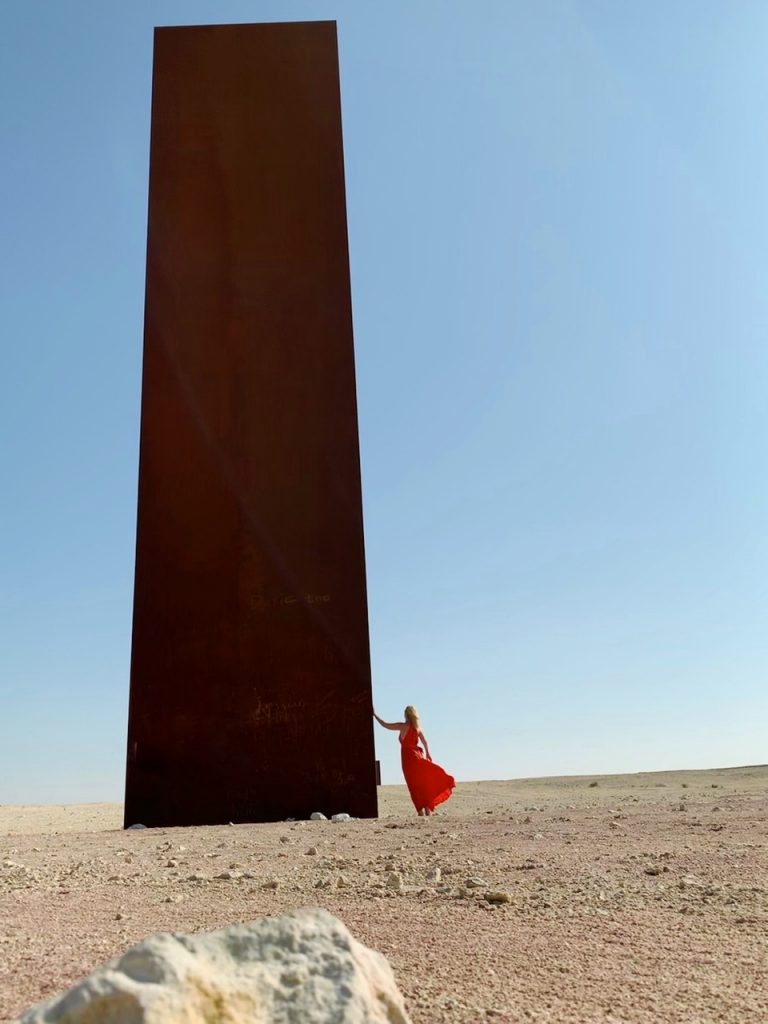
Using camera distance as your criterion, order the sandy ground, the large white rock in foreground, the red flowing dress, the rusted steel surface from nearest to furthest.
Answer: the large white rock in foreground, the sandy ground, the rusted steel surface, the red flowing dress

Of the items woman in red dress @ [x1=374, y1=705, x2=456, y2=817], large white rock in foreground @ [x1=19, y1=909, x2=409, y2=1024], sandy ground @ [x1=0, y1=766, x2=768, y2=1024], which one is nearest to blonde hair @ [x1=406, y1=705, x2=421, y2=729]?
woman in red dress @ [x1=374, y1=705, x2=456, y2=817]

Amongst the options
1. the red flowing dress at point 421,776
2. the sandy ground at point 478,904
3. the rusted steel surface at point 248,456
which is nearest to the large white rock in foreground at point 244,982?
the sandy ground at point 478,904

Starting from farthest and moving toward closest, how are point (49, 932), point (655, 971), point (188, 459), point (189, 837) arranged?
1. point (188, 459)
2. point (189, 837)
3. point (49, 932)
4. point (655, 971)

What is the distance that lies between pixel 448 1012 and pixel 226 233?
7862mm

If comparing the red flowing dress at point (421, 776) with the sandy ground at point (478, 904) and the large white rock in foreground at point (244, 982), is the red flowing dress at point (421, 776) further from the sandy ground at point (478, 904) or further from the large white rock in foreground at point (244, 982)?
the large white rock in foreground at point (244, 982)

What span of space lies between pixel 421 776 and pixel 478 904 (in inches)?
194

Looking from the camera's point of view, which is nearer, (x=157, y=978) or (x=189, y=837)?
(x=157, y=978)

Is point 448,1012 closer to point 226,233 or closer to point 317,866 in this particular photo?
point 317,866

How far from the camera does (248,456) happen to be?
8.02 m

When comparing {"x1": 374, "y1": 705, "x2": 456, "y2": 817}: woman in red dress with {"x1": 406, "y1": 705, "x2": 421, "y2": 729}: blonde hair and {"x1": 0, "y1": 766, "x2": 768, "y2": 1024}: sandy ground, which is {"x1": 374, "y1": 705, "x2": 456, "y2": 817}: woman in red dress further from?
{"x1": 0, "y1": 766, "x2": 768, "y2": 1024}: sandy ground

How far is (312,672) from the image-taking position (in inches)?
298

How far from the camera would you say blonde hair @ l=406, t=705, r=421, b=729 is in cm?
787

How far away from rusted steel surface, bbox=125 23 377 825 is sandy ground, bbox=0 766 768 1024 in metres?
1.64

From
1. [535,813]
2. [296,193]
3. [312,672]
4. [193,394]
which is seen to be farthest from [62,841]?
[296,193]
